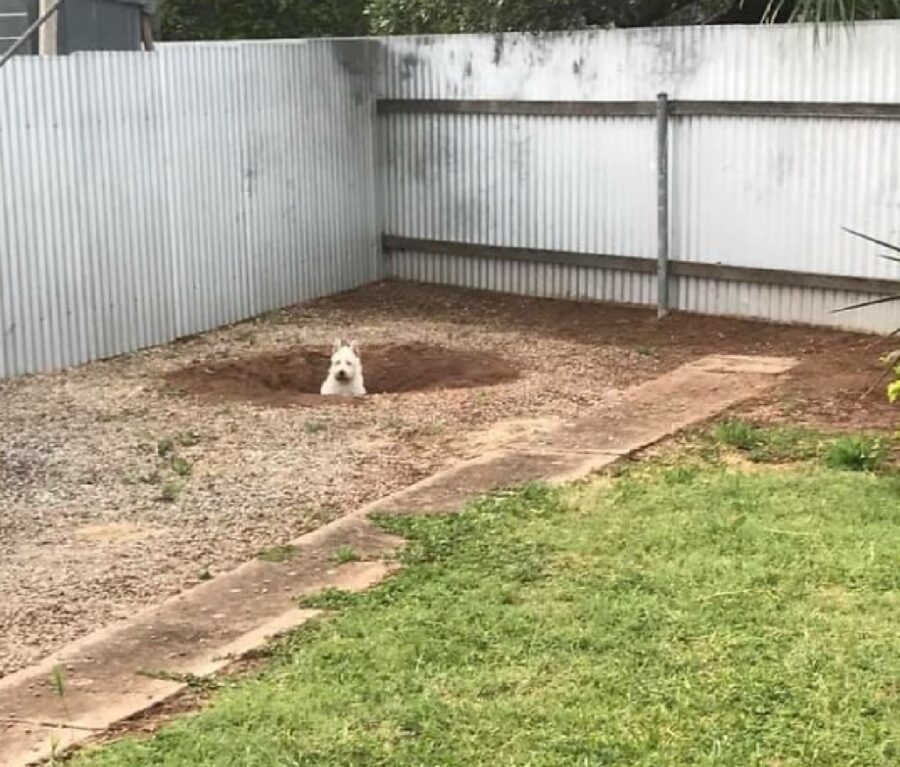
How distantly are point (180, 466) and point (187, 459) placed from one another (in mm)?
201

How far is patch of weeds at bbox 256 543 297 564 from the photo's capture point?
19.9ft

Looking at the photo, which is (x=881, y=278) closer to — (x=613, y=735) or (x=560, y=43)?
(x=560, y=43)

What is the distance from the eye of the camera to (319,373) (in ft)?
34.8

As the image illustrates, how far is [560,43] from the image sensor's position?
12250 millimetres

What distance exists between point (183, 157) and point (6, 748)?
773cm

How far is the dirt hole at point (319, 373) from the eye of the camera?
32.1ft

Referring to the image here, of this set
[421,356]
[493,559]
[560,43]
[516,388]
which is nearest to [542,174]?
[560,43]

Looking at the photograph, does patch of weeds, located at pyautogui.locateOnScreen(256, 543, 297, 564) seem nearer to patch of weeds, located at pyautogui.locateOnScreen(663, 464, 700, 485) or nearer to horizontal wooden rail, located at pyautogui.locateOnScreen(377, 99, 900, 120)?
patch of weeds, located at pyautogui.locateOnScreen(663, 464, 700, 485)

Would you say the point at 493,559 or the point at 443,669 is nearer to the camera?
the point at 443,669

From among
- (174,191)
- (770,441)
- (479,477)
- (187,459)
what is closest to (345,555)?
(479,477)

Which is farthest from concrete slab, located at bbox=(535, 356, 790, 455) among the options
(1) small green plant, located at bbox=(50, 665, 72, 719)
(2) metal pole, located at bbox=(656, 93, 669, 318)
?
(1) small green plant, located at bbox=(50, 665, 72, 719)

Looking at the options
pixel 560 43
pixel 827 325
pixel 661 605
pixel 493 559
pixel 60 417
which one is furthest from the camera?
pixel 560 43

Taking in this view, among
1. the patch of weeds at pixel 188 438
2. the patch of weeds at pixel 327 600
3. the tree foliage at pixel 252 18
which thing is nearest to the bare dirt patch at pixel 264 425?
the patch of weeds at pixel 188 438

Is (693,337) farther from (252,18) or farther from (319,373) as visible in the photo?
(252,18)
